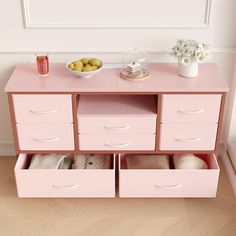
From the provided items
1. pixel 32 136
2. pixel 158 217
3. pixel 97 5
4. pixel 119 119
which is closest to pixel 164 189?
pixel 158 217

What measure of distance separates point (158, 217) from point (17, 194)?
3.05 ft

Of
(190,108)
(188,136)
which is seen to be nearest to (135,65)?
(190,108)

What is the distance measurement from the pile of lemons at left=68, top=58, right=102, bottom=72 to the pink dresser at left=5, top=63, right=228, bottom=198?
6 cm

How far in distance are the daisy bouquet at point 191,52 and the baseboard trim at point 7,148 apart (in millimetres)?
1390

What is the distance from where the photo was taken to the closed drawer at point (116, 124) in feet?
7.77

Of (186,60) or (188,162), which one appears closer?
(186,60)

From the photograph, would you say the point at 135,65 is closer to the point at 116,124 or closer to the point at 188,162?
the point at 116,124

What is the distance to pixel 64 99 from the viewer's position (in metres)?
2.30

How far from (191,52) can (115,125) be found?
2.03ft

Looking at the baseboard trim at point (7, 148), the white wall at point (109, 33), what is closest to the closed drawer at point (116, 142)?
the white wall at point (109, 33)

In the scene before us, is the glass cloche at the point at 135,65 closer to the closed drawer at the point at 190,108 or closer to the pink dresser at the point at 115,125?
the pink dresser at the point at 115,125

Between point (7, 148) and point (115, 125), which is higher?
point (115, 125)

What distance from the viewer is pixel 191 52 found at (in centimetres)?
234

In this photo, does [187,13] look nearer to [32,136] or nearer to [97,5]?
[97,5]
